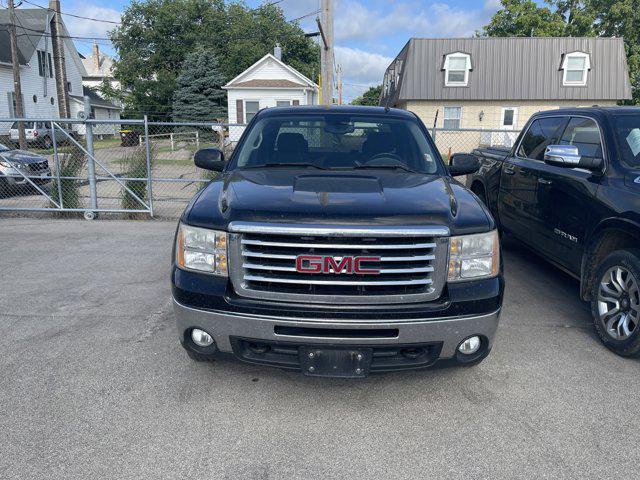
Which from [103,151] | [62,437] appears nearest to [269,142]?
[62,437]

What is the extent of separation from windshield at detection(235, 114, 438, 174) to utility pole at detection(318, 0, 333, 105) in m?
9.17

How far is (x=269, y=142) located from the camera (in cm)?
429

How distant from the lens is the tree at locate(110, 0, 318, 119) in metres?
47.8

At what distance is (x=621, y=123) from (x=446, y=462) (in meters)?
3.35

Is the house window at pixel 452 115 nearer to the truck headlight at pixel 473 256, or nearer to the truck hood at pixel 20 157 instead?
the truck hood at pixel 20 157

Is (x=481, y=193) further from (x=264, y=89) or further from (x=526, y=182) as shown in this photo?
(x=264, y=89)

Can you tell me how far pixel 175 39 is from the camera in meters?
50.2

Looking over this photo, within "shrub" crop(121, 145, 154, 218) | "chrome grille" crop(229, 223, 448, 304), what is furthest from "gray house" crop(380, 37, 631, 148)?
"chrome grille" crop(229, 223, 448, 304)

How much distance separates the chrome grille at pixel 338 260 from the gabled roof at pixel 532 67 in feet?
91.1

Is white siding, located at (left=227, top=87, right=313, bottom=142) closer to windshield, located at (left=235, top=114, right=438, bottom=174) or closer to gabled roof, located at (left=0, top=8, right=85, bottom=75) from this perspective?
gabled roof, located at (left=0, top=8, right=85, bottom=75)

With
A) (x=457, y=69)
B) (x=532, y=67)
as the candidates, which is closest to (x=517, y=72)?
(x=532, y=67)

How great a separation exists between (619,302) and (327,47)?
1101 centimetres

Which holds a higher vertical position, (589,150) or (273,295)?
(589,150)

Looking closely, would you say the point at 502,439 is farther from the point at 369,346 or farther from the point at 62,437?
the point at 62,437
